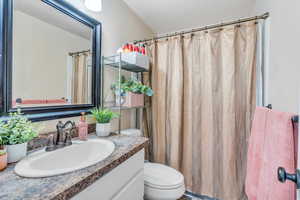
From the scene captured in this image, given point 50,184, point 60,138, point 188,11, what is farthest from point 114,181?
point 188,11

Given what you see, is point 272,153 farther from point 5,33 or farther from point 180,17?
A: point 180,17

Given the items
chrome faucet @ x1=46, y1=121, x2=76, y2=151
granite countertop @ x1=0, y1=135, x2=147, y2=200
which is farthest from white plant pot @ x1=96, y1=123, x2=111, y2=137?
granite countertop @ x1=0, y1=135, x2=147, y2=200

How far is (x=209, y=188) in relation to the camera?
1.48m

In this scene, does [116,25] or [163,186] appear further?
[116,25]

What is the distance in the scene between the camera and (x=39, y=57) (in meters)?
0.92

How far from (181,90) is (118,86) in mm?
705

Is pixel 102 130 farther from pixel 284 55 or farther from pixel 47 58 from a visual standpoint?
pixel 284 55

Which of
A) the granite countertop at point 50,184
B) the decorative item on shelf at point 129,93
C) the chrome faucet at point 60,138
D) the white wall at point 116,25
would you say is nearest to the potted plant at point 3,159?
the granite countertop at point 50,184

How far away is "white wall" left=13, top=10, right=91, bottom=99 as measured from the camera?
827mm

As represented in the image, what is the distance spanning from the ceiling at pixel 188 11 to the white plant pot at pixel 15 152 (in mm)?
1790

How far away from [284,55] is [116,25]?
154cm

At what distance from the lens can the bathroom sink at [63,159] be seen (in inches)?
22.5

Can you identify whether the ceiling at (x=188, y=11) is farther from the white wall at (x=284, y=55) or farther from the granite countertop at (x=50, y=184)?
the granite countertop at (x=50, y=184)

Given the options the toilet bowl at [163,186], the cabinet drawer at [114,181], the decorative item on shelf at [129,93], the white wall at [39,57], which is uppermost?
the white wall at [39,57]
